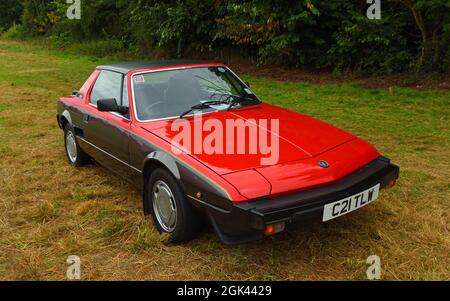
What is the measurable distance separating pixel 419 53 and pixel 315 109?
4185 millimetres

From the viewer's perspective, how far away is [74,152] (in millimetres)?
5551

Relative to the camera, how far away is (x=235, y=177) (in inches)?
119

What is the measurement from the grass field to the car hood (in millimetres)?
612

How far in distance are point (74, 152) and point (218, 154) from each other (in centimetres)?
288

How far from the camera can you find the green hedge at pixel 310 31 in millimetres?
10812

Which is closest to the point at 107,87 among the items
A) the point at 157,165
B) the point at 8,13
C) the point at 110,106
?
the point at 110,106

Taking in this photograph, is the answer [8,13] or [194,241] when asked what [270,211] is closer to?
[194,241]

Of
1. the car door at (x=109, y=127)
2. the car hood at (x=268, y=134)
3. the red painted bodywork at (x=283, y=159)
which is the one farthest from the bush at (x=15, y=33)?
the car hood at (x=268, y=134)

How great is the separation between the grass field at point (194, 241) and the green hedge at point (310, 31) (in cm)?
477

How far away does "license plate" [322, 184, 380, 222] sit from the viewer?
3.07m

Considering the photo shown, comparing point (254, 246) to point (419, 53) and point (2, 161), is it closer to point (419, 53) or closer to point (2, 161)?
point (2, 161)

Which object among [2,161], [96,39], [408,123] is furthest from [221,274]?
[96,39]
